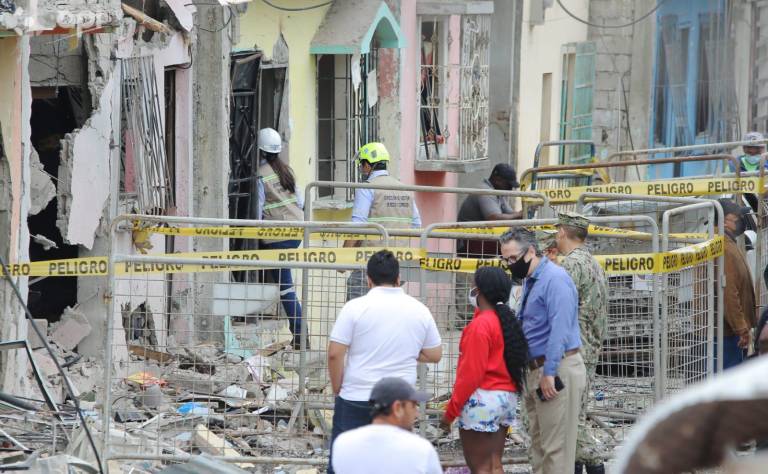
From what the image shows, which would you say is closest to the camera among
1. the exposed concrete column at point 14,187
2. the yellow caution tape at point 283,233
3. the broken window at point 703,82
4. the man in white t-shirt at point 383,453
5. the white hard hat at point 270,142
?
the man in white t-shirt at point 383,453

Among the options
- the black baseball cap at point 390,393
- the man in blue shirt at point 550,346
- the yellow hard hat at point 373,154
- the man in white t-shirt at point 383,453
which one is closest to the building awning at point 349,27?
the yellow hard hat at point 373,154

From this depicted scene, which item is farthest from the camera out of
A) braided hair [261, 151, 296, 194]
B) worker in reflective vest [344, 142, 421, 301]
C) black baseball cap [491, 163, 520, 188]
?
black baseball cap [491, 163, 520, 188]

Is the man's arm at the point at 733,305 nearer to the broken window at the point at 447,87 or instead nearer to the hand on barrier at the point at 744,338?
the hand on barrier at the point at 744,338

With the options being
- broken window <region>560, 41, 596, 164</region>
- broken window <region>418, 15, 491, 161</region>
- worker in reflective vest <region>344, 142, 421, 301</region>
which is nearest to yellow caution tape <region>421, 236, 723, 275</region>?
worker in reflective vest <region>344, 142, 421, 301</region>

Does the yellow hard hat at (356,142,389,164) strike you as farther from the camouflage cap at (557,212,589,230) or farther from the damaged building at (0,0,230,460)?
the camouflage cap at (557,212,589,230)

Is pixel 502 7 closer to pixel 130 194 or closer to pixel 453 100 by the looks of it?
pixel 453 100

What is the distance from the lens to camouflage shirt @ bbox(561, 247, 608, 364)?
816 centimetres

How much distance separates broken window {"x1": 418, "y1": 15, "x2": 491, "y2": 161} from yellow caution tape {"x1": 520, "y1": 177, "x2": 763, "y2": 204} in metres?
5.69

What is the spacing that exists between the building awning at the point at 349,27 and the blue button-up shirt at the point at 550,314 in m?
8.08

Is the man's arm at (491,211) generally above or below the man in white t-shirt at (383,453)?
above

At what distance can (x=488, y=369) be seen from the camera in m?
7.50

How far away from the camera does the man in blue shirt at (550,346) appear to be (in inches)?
305

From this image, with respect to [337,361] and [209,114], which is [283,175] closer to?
[209,114]

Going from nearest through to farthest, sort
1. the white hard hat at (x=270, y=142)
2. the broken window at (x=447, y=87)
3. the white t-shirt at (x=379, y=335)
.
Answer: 1. the white t-shirt at (x=379, y=335)
2. the white hard hat at (x=270, y=142)
3. the broken window at (x=447, y=87)
